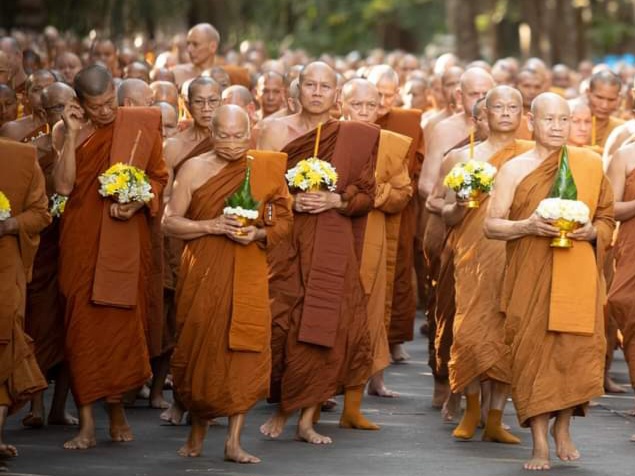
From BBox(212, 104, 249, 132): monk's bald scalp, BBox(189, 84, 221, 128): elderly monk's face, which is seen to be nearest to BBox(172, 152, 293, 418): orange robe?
BBox(212, 104, 249, 132): monk's bald scalp

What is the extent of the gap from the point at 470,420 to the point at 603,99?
4.91 meters

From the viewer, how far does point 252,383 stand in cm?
1068

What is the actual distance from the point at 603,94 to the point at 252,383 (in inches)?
237

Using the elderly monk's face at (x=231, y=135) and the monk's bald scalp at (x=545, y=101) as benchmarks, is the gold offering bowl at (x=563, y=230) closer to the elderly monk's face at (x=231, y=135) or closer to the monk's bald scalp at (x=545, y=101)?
the monk's bald scalp at (x=545, y=101)

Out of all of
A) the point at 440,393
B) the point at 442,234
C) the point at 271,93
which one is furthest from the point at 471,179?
the point at 271,93

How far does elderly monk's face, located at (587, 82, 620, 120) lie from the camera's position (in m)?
15.8

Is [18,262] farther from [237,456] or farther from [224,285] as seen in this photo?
[237,456]

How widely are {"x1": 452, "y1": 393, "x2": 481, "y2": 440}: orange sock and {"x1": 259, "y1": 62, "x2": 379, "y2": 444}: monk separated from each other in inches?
25.9

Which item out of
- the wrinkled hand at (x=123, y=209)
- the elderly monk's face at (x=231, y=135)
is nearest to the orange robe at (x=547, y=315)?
the elderly monk's face at (x=231, y=135)

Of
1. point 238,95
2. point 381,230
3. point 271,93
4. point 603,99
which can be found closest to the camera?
point 381,230

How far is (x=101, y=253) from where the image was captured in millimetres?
11297

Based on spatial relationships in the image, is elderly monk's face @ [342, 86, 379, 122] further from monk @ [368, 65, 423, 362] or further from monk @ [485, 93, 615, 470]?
monk @ [485, 93, 615, 470]

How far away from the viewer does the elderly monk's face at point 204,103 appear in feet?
42.0

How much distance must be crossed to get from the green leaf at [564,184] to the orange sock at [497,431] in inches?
62.2
